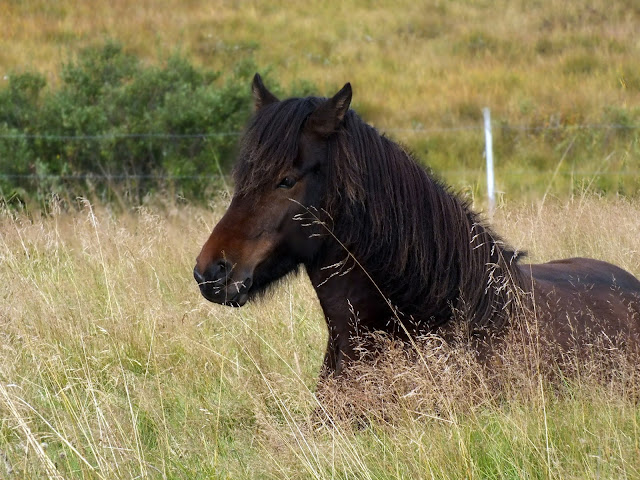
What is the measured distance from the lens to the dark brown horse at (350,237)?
332cm

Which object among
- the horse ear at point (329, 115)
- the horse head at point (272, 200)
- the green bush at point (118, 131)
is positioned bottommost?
the green bush at point (118, 131)

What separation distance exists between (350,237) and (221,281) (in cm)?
56

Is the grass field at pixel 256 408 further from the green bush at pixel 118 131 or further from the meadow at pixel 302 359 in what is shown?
the green bush at pixel 118 131

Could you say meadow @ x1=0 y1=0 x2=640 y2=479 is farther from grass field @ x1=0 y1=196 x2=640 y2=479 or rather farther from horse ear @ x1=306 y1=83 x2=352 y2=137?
horse ear @ x1=306 y1=83 x2=352 y2=137

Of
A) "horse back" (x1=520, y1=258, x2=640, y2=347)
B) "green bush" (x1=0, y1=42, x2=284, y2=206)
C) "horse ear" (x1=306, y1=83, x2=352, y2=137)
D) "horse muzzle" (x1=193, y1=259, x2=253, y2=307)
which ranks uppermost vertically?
"horse ear" (x1=306, y1=83, x2=352, y2=137)

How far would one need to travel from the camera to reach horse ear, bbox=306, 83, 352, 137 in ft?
11.0

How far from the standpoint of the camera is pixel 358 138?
3463 mm

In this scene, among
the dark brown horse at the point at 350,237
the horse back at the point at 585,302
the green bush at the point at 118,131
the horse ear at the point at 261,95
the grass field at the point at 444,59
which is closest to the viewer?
the dark brown horse at the point at 350,237

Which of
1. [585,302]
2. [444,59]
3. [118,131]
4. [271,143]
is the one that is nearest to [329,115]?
[271,143]

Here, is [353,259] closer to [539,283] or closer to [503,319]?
[503,319]

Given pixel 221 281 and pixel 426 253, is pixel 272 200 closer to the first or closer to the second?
pixel 221 281

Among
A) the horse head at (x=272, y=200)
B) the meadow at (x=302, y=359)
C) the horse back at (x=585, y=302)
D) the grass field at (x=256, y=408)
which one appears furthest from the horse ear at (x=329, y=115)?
the horse back at (x=585, y=302)

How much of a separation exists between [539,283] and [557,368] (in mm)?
709

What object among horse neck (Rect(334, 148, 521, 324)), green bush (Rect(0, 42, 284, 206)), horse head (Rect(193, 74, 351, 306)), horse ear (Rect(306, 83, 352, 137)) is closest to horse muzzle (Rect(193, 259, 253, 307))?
horse head (Rect(193, 74, 351, 306))
